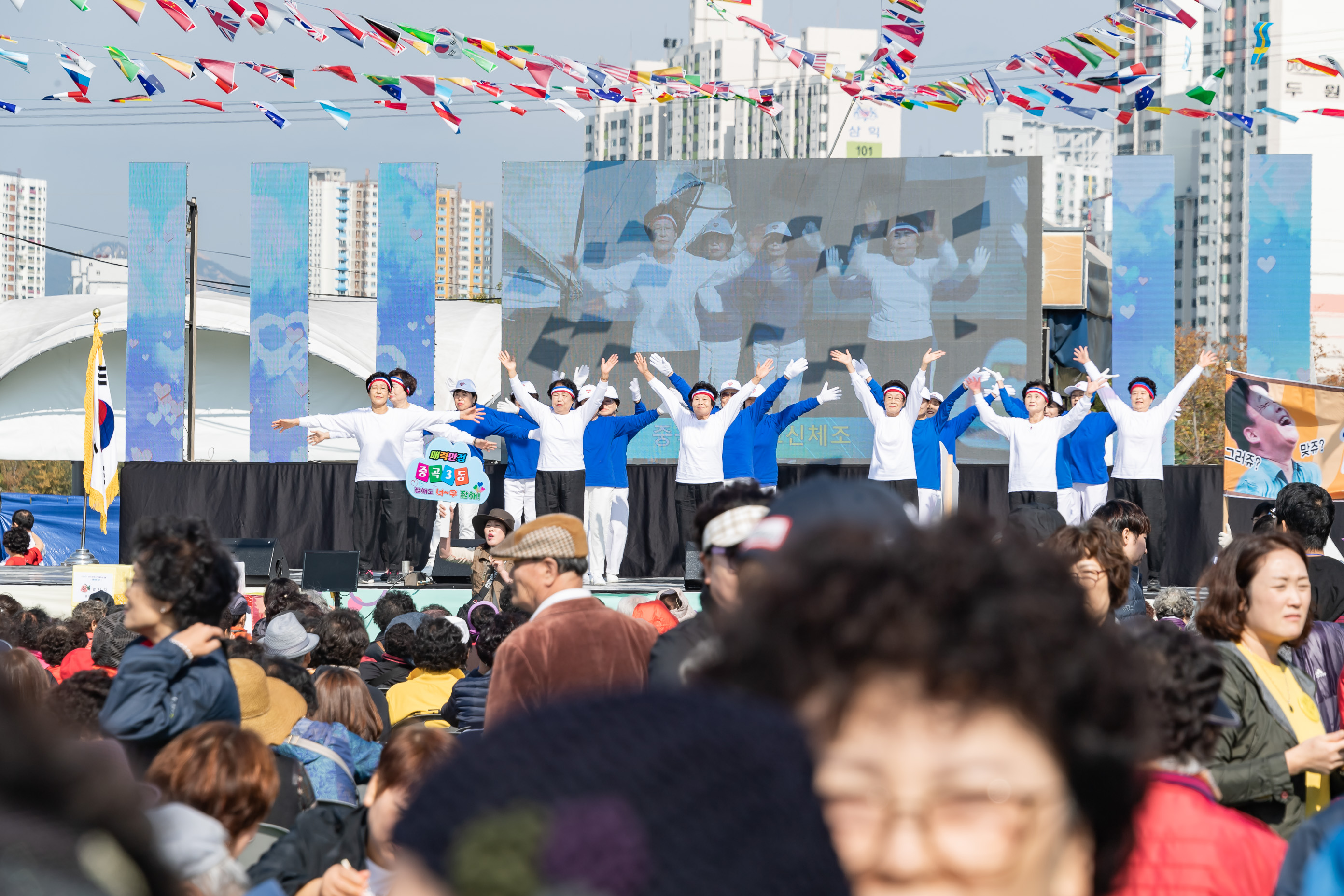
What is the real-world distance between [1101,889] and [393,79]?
456 inches

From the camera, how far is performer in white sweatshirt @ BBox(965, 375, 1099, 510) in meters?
11.4

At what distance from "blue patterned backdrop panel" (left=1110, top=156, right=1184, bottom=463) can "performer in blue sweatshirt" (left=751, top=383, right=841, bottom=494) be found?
12.0ft

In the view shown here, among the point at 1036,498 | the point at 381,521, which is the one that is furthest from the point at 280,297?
the point at 1036,498

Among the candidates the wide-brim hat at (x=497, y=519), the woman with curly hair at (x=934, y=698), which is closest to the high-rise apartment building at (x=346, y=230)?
the wide-brim hat at (x=497, y=519)

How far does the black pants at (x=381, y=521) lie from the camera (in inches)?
467

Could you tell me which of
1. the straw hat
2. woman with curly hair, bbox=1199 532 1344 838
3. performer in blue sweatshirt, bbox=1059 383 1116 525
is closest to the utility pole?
performer in blue sweatshirt, bbox=1059 383 1116 525

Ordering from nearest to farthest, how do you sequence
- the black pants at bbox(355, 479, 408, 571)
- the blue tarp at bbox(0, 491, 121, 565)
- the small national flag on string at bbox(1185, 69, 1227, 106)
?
1. the small national flag on string at bbox(1185, 69, 1227, 106)
2. the black pants at bbox(355, 479, 408, 571)
3. the blue tarp at bbox(0, 491, 121, 565)

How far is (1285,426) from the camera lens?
9820 mm

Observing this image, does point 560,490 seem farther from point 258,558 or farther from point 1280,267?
point 1280,267

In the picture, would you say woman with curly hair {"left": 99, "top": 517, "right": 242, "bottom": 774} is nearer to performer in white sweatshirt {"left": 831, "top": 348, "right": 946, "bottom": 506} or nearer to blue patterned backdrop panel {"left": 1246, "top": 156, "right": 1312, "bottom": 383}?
performer in white sweatshirt {"left": 831, "top": 348, "right": 946, "bottom": 506}

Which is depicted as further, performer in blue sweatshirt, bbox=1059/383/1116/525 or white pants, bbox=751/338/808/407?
white pants, bbox=751/338/808/407

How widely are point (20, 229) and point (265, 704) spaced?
126 metres

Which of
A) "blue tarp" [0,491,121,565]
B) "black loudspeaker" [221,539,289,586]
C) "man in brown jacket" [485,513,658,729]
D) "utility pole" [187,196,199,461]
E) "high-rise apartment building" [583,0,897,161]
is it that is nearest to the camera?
"man in brown jacket" [485,513,658,729]

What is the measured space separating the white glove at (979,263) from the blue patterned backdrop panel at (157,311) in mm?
8623
